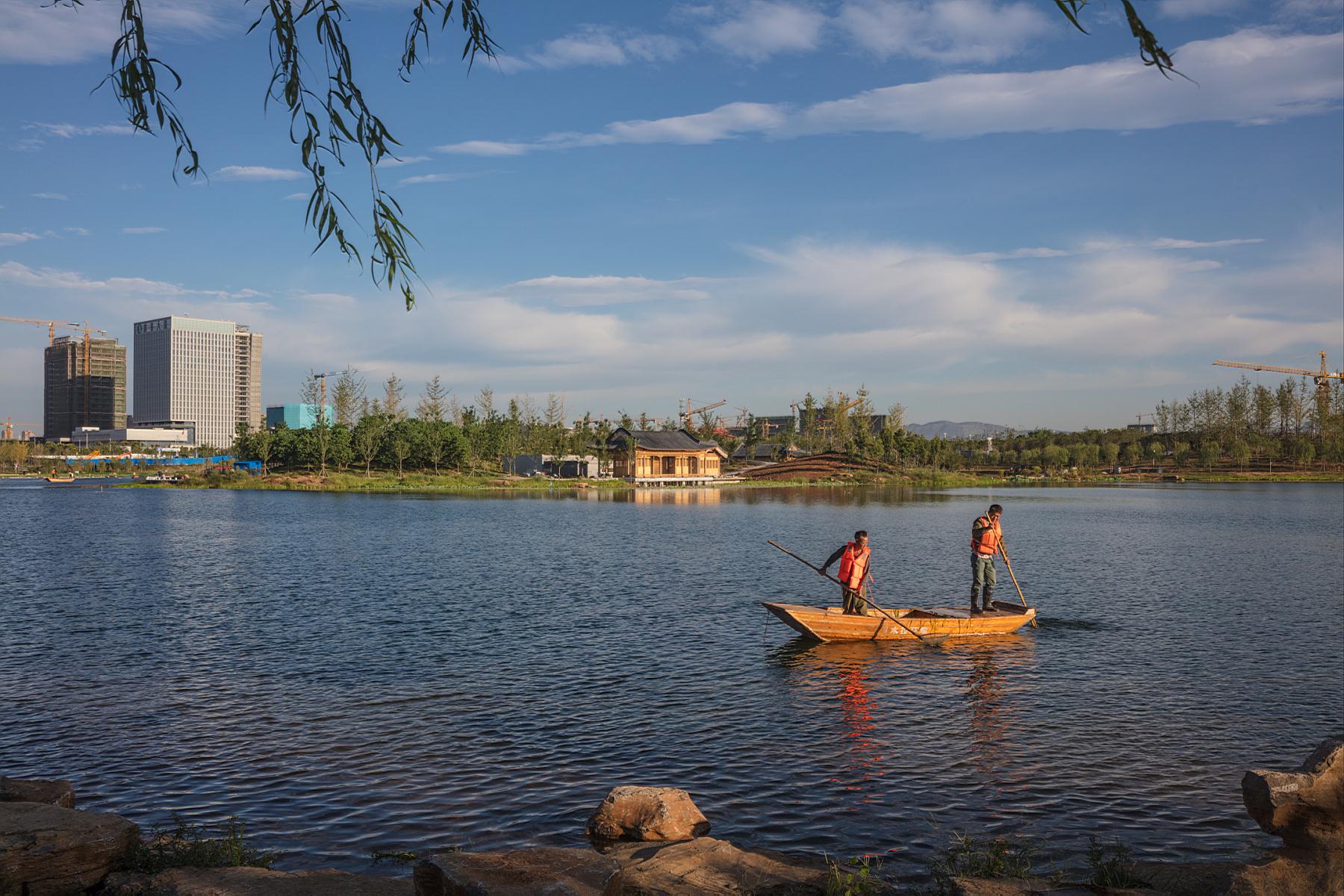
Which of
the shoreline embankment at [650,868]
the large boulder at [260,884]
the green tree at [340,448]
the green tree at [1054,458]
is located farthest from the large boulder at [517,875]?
the green tree at [1054,458]

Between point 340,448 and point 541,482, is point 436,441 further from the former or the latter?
point 541,482

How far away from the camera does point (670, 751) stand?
1463cm

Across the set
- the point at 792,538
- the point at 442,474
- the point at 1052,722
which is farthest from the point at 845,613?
the point at 442,474

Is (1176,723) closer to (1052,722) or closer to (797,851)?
(1052,722)

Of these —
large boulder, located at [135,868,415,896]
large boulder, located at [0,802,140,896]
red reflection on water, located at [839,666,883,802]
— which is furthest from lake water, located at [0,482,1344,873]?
large boulder, located at [0,802,140,896]

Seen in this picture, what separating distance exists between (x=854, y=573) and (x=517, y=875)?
54.3 feet

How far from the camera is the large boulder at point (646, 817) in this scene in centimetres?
1083

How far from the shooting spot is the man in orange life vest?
899 inches

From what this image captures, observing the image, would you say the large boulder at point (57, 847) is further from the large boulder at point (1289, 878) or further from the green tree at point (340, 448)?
the green tree at point (340, 448)

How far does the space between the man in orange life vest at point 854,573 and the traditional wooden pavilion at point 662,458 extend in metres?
94.2

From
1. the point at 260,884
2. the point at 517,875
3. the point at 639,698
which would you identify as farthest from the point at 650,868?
the point at 639,698

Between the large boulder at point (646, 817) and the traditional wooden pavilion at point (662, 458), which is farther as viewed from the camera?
the traditional wooden pavilion at point (662, 458)

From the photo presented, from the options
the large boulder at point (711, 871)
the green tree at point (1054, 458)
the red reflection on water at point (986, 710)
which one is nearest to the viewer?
the large boulder at point (711, 871)

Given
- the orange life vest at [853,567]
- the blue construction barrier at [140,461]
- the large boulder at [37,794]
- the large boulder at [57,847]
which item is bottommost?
the large boulder at [37,794]
